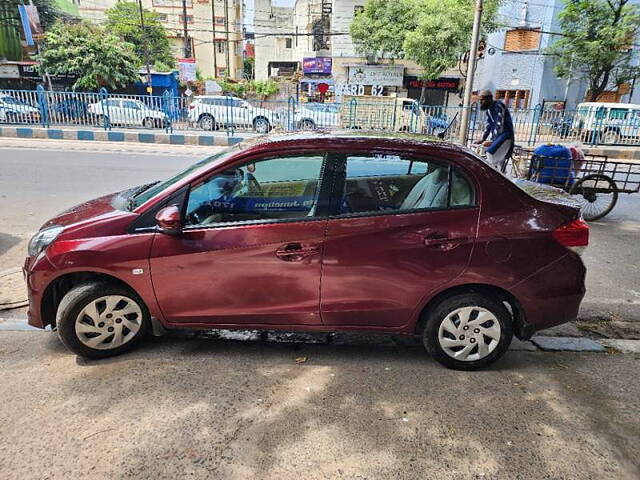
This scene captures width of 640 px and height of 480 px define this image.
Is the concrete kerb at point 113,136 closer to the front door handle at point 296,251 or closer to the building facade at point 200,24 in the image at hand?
the front door handle at point 296,251

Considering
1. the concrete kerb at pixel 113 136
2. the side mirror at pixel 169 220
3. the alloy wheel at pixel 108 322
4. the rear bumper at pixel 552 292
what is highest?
the side mirror at pixel 169 220

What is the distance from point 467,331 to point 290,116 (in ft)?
55.9

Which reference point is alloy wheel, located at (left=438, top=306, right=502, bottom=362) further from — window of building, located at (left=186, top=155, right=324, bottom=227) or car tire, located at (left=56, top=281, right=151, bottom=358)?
car tire, located at (left=56, top=281, right=151, bottom=358)

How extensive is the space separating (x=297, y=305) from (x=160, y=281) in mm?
914

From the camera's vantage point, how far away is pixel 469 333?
313 cm

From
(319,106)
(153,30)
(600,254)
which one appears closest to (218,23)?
(153,30)

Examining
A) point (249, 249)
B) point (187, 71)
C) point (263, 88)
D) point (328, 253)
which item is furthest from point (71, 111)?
point (187, 71)

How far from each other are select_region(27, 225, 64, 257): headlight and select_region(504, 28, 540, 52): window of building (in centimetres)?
3030

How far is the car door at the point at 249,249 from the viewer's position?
3008 mm

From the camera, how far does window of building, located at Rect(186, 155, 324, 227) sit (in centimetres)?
311

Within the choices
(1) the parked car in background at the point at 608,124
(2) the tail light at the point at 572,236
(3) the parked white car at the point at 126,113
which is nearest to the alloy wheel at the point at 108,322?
(2) the tail light at the point at 572,236

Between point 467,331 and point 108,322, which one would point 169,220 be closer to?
point 108,322

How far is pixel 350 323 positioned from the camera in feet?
10.5

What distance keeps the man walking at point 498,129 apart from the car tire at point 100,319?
5854mm
